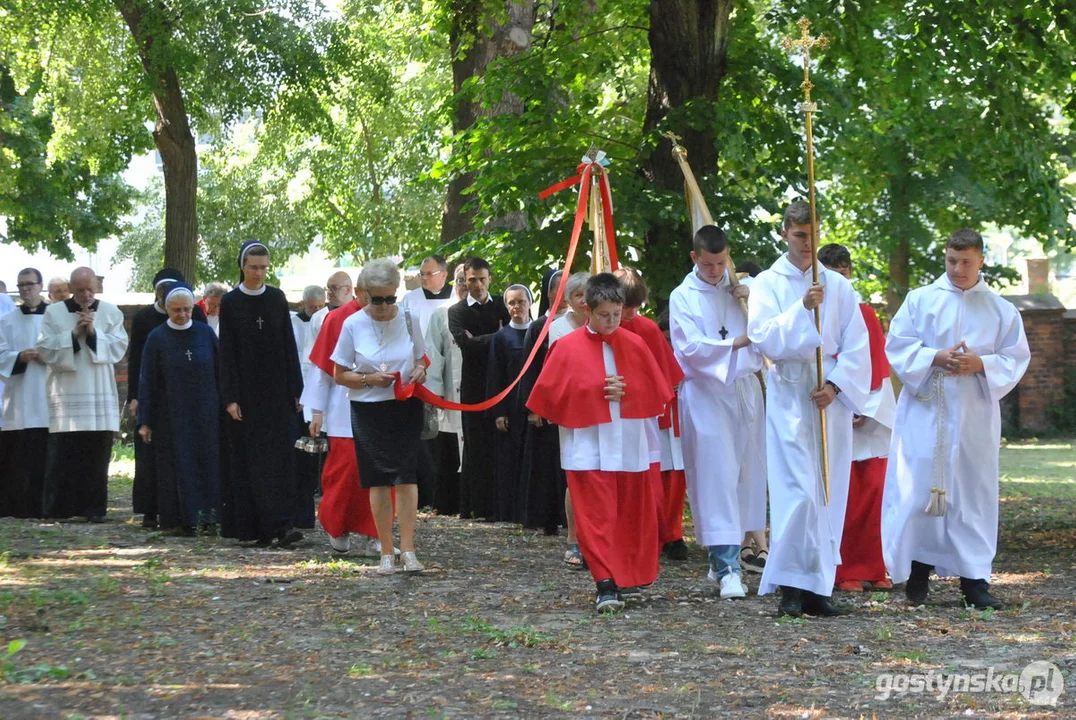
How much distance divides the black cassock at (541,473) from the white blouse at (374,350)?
2282 mm

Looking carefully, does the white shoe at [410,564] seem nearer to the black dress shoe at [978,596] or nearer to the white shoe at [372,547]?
the white shoe at [372,547]

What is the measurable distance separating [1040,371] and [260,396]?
61.9 feet

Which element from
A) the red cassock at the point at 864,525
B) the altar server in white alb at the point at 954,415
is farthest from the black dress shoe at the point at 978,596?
the red cassock at the point at 864,525

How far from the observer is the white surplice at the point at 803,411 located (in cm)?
862

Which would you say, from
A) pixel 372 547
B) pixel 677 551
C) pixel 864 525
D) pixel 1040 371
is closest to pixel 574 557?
pixel 677 551

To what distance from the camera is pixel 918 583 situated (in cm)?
928

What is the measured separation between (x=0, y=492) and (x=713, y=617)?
9.06m

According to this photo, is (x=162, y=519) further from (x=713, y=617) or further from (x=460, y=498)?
(x=713, y=617)

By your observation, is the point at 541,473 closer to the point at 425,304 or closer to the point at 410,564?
the point at 410,564

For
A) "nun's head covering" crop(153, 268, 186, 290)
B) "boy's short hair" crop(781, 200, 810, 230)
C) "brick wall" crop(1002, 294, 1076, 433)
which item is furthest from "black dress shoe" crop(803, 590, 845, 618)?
"brick wall" crop(1002, 294, 1076, 433)

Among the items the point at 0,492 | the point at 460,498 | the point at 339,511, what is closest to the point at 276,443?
the point at 339,511

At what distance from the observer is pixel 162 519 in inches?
518

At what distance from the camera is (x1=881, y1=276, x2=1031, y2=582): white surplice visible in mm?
9141

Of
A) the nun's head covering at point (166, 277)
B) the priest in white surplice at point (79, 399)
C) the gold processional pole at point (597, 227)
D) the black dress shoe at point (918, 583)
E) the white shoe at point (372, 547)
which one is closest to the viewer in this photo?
the black dress shoe at point (918, 583)
